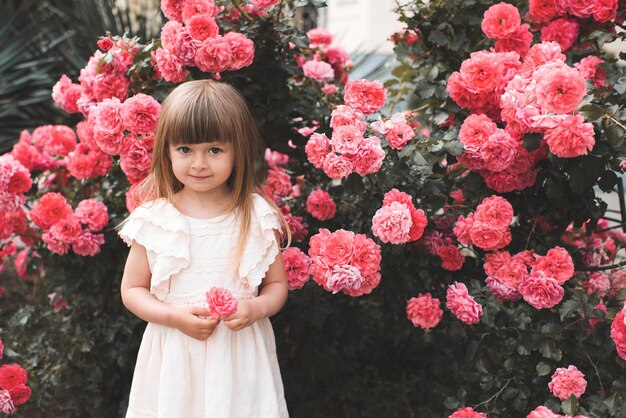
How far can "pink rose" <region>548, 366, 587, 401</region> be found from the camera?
1.86 m

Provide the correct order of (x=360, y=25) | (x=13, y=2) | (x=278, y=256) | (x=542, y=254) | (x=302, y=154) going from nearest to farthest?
1. (x=278, y=256)
2. (x=542, y=254)
3. (x=302, y=154)
4. (x=13, y=2)
5. (x=360, y=25)

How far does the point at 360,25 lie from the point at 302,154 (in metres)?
3.92

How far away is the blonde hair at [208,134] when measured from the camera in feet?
5.78

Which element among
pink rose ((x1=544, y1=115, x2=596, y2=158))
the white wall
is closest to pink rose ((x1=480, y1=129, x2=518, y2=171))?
pink rose ((x1=544, y1=115, x2=596, y2=158))

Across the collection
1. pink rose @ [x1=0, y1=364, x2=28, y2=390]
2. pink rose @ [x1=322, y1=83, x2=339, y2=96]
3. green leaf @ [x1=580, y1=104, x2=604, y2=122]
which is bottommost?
pink rose @ [x1=0, y1=364, x2=28, y2=390]

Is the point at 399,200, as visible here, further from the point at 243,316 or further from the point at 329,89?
the point at 329,89

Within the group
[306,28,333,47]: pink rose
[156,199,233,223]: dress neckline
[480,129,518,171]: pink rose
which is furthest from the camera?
[306,28,333,47]: pink rose

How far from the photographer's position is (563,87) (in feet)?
5.80

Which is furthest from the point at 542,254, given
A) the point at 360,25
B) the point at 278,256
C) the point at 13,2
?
the point at 360,25

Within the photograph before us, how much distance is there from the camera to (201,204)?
1903mm

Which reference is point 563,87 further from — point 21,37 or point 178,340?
point 21,37

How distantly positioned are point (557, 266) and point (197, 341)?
3.53ft

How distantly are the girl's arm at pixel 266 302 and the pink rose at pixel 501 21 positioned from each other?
1.06 metres

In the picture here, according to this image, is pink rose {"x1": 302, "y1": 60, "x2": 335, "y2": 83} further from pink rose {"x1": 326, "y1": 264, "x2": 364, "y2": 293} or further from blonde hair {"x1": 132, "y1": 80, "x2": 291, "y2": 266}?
pink rose {"x1": 326, "y1": 264, "x2": 364, "y2": 293}
